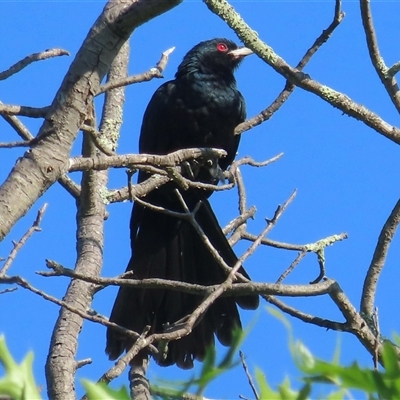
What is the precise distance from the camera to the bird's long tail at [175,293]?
4043mm

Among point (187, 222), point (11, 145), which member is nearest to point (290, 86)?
point (187, 222)

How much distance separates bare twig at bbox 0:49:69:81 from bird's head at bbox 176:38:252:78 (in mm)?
3442

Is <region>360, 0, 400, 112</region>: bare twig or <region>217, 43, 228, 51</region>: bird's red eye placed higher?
<region>217, 43, 228, 51</region>: bird's red eye

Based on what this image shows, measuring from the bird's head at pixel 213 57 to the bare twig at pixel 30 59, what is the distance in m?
3.44

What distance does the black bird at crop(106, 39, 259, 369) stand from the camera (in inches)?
163

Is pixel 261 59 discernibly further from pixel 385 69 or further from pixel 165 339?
pixel 165 339

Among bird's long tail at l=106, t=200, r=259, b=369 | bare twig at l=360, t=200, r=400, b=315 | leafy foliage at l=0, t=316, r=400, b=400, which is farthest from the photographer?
bird's long tail at l=106, t=200, r=259, b=369

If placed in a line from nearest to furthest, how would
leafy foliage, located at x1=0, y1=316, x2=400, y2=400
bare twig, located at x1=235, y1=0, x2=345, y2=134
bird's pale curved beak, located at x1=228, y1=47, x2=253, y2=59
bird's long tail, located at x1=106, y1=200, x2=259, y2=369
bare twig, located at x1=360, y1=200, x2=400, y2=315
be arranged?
leafy foliage, located at x1=0, y1=316, x2=400, y2=400, bare twig, located at x1=360, y1=200, x2=400, y2=315, bare twig, located at x1=235, y1=0, x2=345, y2=134, bird's long tail, located at x1=106, y1=200, x2=259, y2=369, bird's pale curved beak, located at x1=228, y1=47, x2=253, y2=59

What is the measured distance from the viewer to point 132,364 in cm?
318

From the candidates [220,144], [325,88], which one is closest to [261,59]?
[325,88]

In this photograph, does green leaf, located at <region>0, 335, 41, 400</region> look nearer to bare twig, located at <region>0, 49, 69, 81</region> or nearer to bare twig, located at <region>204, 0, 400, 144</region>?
bare twig, located at <region>0, 49, 69, 81</region>

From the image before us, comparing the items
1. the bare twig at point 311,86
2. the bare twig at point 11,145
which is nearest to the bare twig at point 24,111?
the bare twig at point 11,145

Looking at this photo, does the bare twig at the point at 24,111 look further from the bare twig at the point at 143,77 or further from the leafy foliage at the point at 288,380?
the leafy foliage at the point at 288,380

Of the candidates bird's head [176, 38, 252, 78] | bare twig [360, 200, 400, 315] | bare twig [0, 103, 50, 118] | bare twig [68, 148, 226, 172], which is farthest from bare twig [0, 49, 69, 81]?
bird's head [176, 38, 252, 78]
